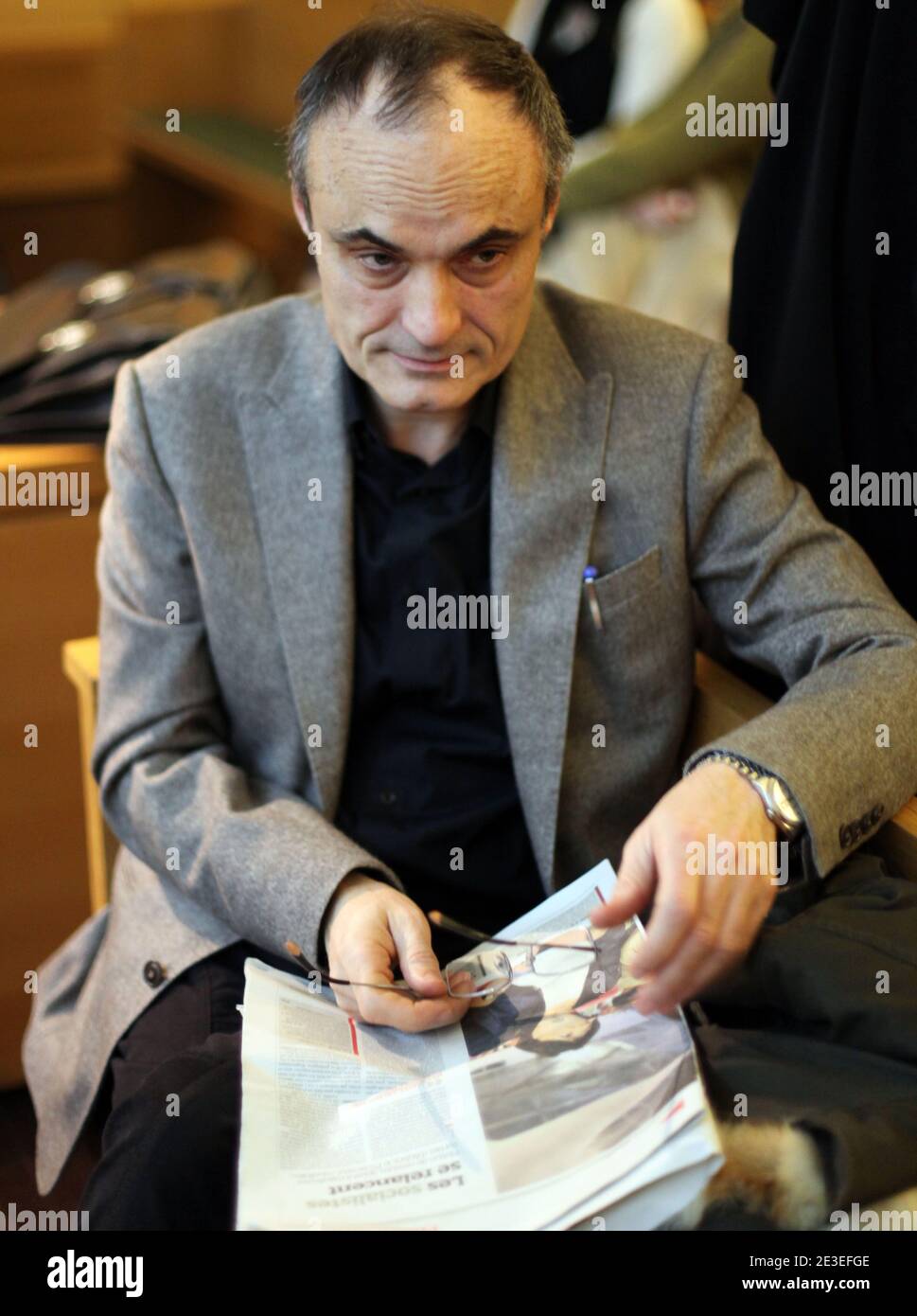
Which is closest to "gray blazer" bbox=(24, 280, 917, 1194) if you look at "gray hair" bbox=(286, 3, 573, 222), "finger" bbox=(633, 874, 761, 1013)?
"gray hair" bbox=(286, 3, 573, 222)

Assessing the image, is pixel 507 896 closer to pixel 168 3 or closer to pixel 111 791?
pixel 111 791

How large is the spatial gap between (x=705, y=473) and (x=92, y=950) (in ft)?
2.47

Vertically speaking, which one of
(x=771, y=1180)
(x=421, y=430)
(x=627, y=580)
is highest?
(x=421, y=430)

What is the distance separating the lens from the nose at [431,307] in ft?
3.84

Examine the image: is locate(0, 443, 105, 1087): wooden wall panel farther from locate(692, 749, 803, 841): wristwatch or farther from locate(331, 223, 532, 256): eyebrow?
locate(692, 749, 803, 841): wristwatch

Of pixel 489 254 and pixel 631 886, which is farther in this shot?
pixel 489 254

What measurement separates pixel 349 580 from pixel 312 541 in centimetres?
5

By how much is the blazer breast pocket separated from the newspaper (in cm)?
31

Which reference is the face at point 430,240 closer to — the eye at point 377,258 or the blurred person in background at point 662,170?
the eye at point 377,258

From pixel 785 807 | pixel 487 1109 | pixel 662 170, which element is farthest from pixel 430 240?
pixel 662 170

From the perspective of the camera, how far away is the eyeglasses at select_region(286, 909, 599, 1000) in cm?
109

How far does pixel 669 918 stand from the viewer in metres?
1.00

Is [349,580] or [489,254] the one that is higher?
[489,254]

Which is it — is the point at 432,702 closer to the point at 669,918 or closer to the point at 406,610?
the point at 406,610
